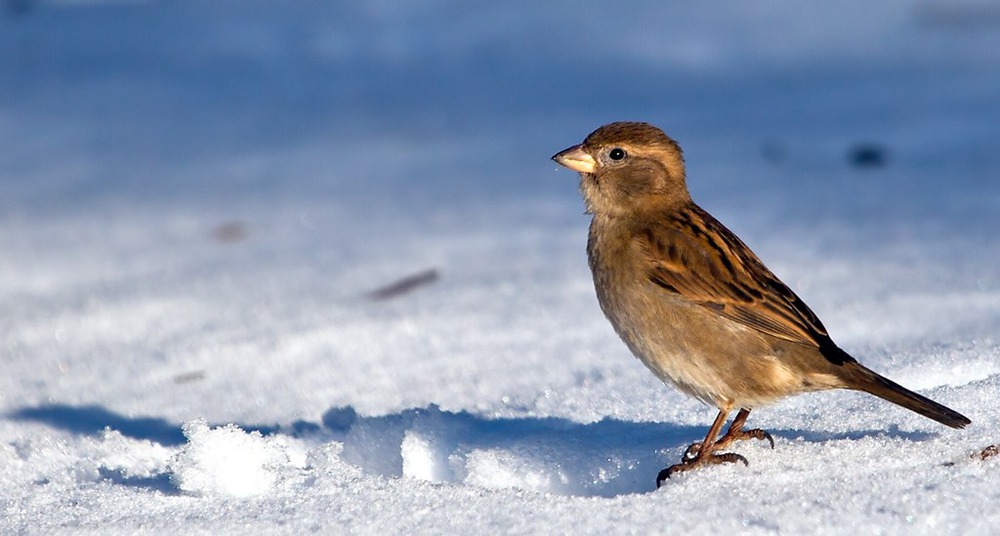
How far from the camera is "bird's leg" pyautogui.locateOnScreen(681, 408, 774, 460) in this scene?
3655 mm

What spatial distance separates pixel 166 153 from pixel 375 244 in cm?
196

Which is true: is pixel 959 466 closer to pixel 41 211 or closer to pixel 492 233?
pixel 492 233

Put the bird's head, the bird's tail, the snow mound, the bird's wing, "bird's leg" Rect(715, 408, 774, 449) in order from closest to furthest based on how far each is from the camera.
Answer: the bird's tail, the snow mound, "bird's leg" Rect(715, 408, 774, 449), the bird's wing, the bird's head

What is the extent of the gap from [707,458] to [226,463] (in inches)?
48.0

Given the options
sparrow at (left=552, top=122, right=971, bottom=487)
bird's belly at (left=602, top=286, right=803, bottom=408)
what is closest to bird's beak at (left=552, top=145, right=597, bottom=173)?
sparrow at (left=552, top=122, right=971, bottom=487)

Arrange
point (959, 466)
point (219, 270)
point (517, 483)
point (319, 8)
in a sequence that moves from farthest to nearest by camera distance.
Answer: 1. point (319, 8)
2. point (219, 270)
3. point (517, 483)
4. point (959, 466)

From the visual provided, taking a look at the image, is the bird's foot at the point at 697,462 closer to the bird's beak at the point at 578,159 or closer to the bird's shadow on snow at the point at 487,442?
the bird's shadow on snow at the point at 487,442

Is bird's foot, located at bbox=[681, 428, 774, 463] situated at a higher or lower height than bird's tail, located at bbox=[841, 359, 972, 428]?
lower

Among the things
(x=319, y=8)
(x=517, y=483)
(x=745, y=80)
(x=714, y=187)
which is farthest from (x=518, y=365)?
(x=319, y=8)

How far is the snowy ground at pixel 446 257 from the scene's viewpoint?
341 cm

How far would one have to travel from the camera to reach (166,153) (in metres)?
7.59

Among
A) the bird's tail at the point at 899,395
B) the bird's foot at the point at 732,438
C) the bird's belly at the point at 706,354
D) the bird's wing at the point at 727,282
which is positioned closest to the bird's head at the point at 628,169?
the bird's wing at the point at 727,282

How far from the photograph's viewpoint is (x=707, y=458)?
138 inches

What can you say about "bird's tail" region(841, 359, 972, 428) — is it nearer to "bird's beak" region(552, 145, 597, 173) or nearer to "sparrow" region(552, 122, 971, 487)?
"sparrow" region(552, 122, 971, 487)
